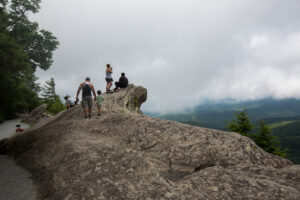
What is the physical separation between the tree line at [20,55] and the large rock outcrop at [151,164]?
15.8 m

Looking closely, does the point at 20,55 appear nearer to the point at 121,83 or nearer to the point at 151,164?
the point at 121,83

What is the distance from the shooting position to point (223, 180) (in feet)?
17.4

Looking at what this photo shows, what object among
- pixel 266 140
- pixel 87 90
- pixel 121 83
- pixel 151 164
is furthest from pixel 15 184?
pixel 266 140

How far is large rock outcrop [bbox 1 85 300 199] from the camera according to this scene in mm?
5027

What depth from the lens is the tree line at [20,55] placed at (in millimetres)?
20188

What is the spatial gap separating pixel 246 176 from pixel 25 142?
12.5 m

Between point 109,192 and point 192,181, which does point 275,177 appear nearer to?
point 192,181

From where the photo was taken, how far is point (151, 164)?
248 inches

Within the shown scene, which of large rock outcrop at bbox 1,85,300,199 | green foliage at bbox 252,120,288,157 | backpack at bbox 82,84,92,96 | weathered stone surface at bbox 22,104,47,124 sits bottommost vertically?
A: green foliage at bbox 252,120,288,157

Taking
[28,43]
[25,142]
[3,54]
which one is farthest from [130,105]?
[28,43]

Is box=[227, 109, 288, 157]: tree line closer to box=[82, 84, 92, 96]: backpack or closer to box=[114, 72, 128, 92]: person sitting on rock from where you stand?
box=[114, 72, 128, 92]: person sitting on rock

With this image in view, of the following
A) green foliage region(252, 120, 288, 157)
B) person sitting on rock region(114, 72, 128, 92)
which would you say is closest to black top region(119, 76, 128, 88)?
person sitting on rock region(114, 72, 128, 92)

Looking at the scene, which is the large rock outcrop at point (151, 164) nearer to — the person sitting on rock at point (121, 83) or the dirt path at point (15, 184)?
the dirt path at point (15, 184)

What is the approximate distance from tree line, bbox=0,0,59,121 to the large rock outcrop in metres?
15.8
